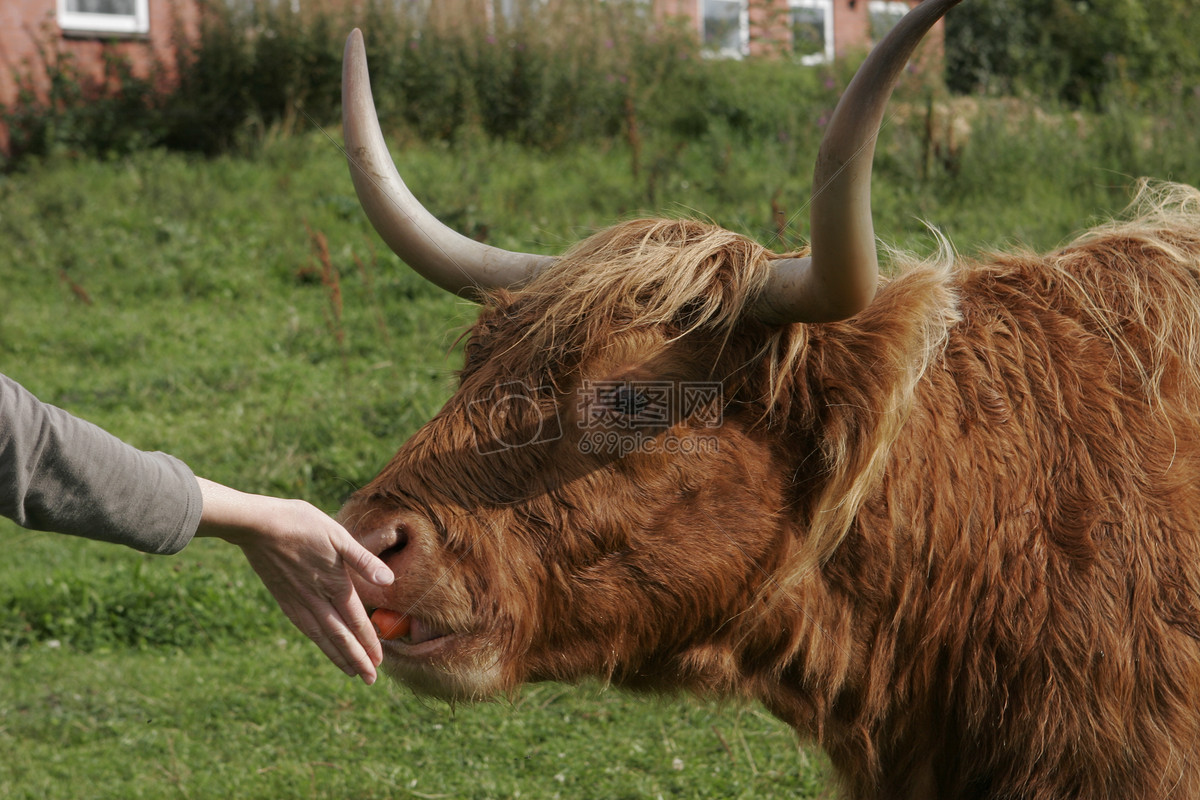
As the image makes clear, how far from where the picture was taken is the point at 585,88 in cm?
1221

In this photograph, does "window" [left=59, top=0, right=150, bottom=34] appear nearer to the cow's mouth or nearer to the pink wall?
the pink wall

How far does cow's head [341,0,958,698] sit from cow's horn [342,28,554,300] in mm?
357

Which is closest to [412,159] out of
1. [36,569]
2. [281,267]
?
[281,267]

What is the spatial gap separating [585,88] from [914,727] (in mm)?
10689

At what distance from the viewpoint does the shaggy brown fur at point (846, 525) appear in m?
2.21

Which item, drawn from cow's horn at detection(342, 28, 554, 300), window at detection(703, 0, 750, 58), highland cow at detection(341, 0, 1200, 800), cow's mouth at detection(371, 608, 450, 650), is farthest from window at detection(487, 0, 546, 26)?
cow's mouth at detection(371, 608, 450, 650)

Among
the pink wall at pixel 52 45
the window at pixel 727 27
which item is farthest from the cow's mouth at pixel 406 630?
the window at pixel 727 27

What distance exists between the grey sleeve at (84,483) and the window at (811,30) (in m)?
12.6

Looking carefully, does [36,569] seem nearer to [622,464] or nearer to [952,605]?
[622,464]

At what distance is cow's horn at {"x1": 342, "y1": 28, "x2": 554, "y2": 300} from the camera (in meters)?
2.65

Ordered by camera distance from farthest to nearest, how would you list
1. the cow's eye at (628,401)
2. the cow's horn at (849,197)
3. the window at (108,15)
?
1. the window at (108,15)
2. the cow's eye at (628,401)
3. the cow's horn at (849,197)

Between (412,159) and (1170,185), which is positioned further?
(412,159)

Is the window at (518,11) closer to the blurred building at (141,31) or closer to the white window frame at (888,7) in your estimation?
the blurred building at (141,31)

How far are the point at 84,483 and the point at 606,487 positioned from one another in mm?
1025
